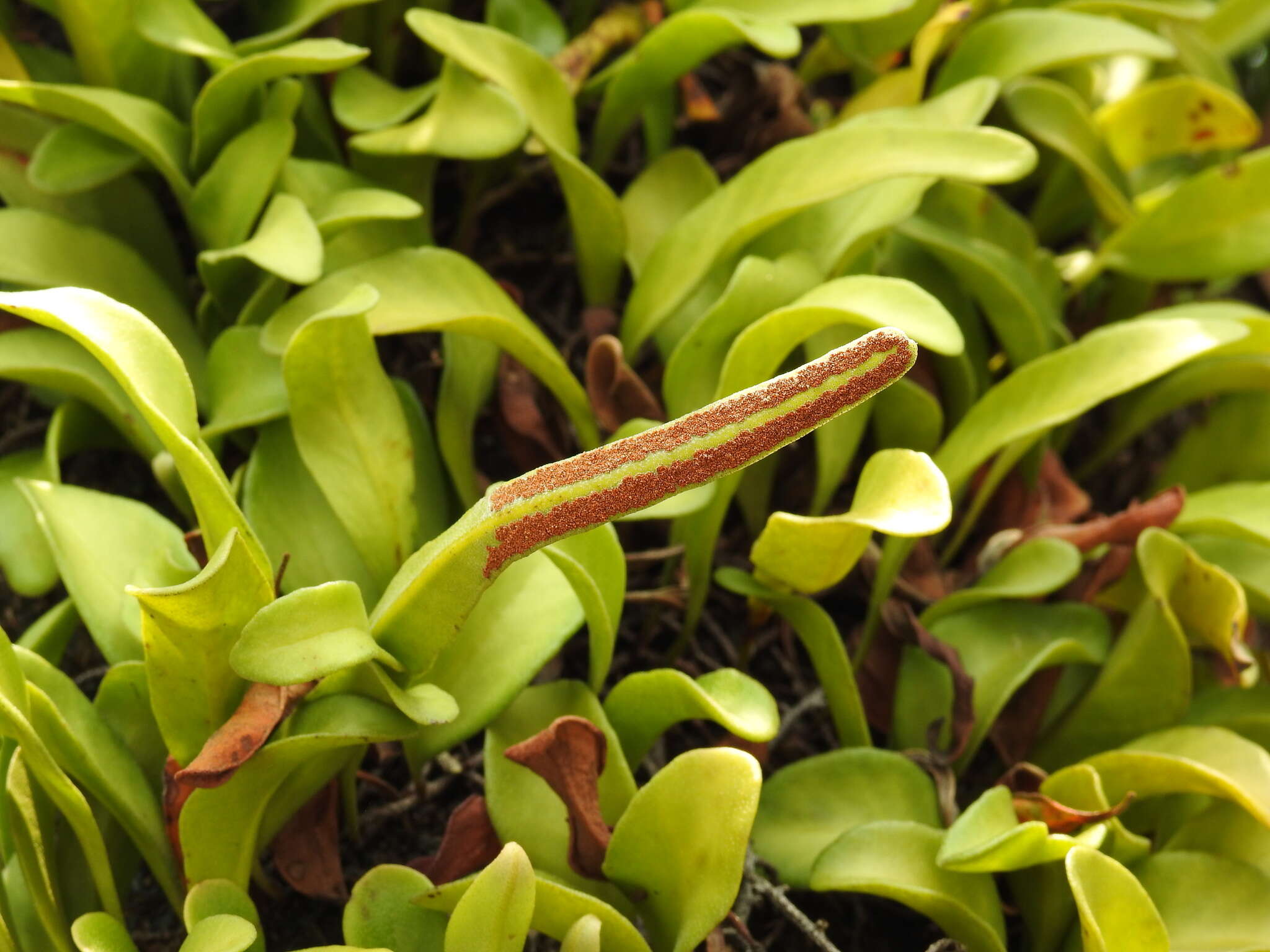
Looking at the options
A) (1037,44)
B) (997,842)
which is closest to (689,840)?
(997,842)

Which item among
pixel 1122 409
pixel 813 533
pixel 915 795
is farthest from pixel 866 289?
pixel 1122 409

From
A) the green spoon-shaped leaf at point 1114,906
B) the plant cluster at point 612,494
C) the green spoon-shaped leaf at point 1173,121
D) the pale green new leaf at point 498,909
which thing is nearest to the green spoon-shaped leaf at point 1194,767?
the plant cluster at point 612,494

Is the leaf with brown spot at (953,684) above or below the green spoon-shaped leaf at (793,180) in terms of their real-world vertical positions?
below

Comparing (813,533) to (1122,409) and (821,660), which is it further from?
(1122,409)

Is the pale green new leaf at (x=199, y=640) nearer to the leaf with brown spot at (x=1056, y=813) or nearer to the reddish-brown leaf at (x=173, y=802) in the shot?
the reddish-brown leaf at (x=173, y=802)

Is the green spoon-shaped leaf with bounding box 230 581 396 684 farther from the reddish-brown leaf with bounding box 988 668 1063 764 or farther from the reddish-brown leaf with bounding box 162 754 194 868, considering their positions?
the reddish-brown leaf with bounding box 988 668 1063 764

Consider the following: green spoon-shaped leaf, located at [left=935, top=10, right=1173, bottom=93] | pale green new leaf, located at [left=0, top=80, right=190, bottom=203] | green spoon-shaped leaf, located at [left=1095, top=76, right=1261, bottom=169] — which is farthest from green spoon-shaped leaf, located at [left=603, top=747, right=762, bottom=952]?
green spoon-shaped leaf, located at [left=1095, top=76, right=1261, bottom=169]

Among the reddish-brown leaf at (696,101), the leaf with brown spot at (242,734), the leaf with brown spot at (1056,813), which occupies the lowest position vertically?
the leaf with brown spot at (1056,813)
